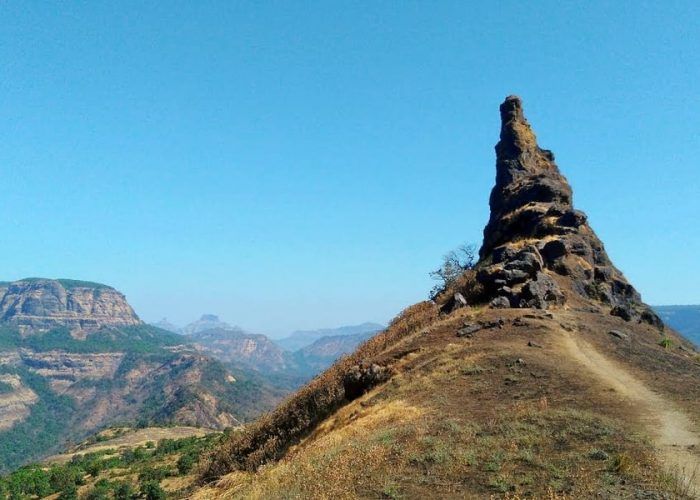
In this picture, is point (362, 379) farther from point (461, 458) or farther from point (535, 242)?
point (535, 242)

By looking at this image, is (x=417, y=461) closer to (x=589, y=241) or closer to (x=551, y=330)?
(x=551, y=330)

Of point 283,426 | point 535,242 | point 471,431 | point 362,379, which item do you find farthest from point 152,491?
point 471,431

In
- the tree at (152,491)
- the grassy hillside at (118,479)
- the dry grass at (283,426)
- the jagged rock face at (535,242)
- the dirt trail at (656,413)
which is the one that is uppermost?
the jagged rock face at (535,242)

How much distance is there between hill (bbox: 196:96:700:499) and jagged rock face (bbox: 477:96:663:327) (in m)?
0.18

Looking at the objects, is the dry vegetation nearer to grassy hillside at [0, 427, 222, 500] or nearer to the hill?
the hill

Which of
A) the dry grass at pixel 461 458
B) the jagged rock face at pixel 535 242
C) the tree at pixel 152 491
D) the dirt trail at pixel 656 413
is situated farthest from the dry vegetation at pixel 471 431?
the tree at pixel 152 491

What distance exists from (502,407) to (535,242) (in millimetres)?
24939

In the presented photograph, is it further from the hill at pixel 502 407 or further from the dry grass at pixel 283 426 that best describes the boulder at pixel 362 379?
the dry grass at pixel 283 426

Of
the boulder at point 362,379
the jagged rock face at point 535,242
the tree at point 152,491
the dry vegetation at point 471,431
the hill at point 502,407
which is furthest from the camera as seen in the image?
the tree at point 152,491

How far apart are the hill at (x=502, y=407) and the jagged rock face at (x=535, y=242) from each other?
0.18 metres

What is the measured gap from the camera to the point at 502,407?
16656 millimetres

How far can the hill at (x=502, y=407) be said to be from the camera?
39.2 feet

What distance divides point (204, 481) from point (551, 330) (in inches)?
688

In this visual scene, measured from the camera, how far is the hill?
39.2 ft
